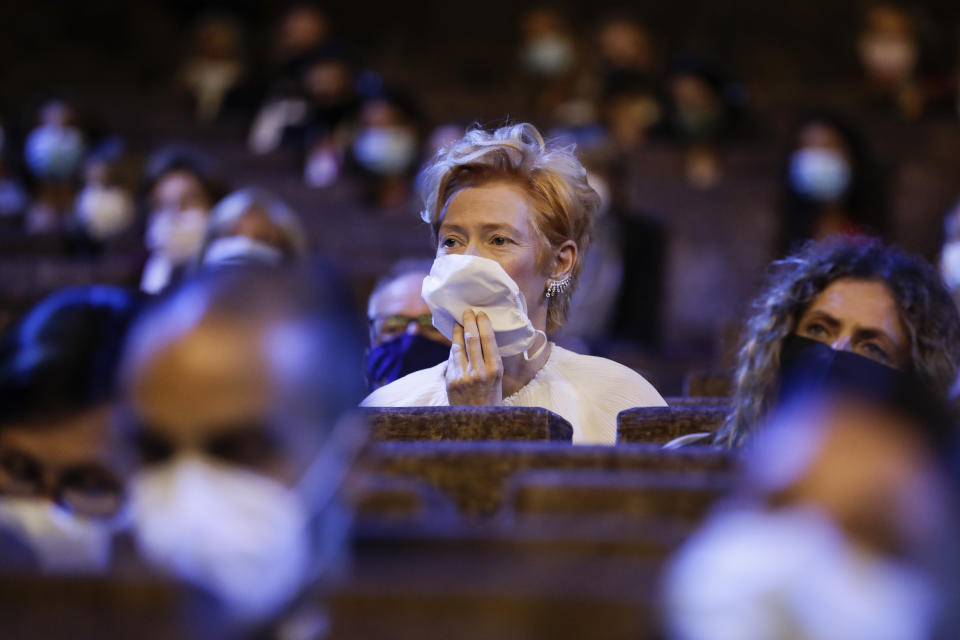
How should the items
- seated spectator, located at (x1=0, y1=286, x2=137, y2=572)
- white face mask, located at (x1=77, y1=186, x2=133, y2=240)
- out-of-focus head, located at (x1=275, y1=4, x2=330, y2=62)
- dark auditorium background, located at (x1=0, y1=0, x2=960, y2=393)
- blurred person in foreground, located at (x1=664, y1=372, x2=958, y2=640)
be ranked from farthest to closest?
out-of-focus head, located at (x1=275, y1=4, x2=330, y2=62)
white face mask, located at (x1=77, y1=186, x2=133, y2=240)
dark auditorium background, located at (x1=0, y1=0, x2=960, y2=393)
seated spectator, located at (x1=0, y1=286, x2=137, y2=572)
blurred person in foreground, located at (x1=664, y1=372, x2=958, y2=640)

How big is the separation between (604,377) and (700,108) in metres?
3.33

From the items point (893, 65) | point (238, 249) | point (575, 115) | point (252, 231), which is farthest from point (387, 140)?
point (893, 65)

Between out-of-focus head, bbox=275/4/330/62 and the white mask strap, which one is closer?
the white mask strap

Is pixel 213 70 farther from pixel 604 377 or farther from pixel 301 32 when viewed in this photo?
pixel 604 377

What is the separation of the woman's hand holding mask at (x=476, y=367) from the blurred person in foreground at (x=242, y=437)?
2.68ft

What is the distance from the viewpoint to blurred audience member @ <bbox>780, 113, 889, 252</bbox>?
4555 mm

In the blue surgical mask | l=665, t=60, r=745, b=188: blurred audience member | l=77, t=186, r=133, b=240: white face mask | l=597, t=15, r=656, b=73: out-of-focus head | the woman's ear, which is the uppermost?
l=597, t=15, r=656, b=73: out-of-focus head

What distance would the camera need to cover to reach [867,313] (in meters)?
1.85

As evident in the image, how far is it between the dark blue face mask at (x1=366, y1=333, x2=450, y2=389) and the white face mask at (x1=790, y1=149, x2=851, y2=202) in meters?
2.79

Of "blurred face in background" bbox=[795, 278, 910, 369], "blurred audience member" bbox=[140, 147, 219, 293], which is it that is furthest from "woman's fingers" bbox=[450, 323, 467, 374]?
"blurred audience member" bbox=[140, 147, 219, 293]

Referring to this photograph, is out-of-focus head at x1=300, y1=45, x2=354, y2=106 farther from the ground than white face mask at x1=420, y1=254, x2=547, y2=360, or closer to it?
farther from the ground

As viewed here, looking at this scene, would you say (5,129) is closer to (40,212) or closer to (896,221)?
(40,212)

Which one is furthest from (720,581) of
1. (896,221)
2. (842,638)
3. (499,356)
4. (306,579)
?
(896,221)

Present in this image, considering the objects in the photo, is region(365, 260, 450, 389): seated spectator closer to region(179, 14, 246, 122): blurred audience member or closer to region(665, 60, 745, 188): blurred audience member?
region(665, 60, 745, 188): blurred audience member
